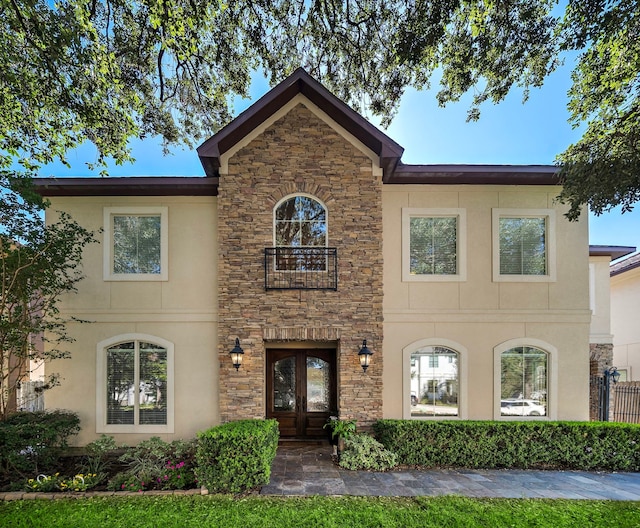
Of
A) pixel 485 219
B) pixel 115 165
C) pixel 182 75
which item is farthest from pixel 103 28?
pixel 485 219

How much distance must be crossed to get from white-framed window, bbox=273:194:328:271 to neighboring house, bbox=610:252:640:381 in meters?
13.0

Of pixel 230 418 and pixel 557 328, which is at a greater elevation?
pixel 557 328

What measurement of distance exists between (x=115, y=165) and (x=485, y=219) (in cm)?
995

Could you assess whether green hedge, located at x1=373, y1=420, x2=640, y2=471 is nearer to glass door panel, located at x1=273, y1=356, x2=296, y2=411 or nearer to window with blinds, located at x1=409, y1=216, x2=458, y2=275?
glass door panel, located at x1=273, y1=356, x2=296, y2=411

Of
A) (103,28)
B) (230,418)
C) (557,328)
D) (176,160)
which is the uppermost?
(103,28)

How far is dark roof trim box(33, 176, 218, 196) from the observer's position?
26.8 ft

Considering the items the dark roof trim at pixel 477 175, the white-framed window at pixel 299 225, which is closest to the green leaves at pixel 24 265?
the white-framed window at pixel 299 225

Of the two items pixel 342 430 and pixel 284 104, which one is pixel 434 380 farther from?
pixel 284 104

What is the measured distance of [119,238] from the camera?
8523 mm

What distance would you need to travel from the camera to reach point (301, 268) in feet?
26.2

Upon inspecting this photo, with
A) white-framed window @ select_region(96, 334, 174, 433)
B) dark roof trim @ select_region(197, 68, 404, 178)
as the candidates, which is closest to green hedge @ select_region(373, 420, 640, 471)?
white-framed window @ select_region(96, 334, 174, 433)

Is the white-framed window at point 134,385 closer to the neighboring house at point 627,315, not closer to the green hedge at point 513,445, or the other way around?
the green hedge at point 513,445

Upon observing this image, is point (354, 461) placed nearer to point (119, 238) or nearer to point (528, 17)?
point (119, 238)

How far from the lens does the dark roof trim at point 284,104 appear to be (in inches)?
296
